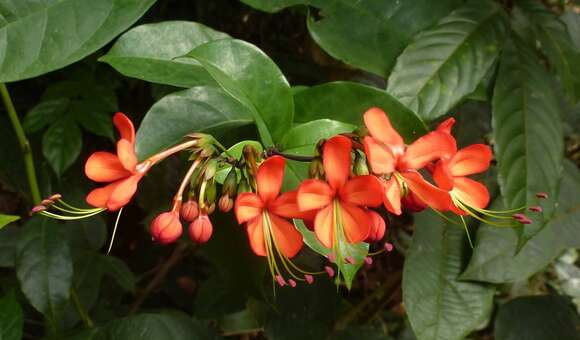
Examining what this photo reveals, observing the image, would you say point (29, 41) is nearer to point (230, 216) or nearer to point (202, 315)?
point (230, 216)

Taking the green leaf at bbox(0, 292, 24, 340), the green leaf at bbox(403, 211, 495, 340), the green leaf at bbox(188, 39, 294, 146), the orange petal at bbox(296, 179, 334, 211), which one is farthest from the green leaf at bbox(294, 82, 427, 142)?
the green leaf at bbox(0, 292, 24, 340)

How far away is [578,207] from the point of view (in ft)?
3.57

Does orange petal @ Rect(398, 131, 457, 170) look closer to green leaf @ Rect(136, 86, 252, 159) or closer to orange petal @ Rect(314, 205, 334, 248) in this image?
orange petal @ Rect(314, 205, 334, 248)

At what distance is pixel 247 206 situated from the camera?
0.65 meters

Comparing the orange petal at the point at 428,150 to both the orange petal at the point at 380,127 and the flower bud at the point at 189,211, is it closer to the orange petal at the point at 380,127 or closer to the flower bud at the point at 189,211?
the orange petal at the point at 380,127

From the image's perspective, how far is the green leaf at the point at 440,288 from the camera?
96 centimetres

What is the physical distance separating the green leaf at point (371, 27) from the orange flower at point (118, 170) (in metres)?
0.36

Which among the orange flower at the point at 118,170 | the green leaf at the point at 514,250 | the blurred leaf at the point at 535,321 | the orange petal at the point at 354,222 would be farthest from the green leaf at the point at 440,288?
the orange flower at the point at 118,170

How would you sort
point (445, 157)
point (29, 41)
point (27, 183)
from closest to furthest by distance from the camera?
point (445, 157) < point (29, 41) < point (27, 183)

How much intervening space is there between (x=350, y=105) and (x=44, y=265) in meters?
0.58

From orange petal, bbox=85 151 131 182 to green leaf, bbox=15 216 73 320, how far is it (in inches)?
16.8

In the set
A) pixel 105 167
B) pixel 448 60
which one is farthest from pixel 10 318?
pixel 448 60

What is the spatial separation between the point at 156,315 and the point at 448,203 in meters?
0.54

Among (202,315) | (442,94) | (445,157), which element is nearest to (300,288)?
(202,315)
